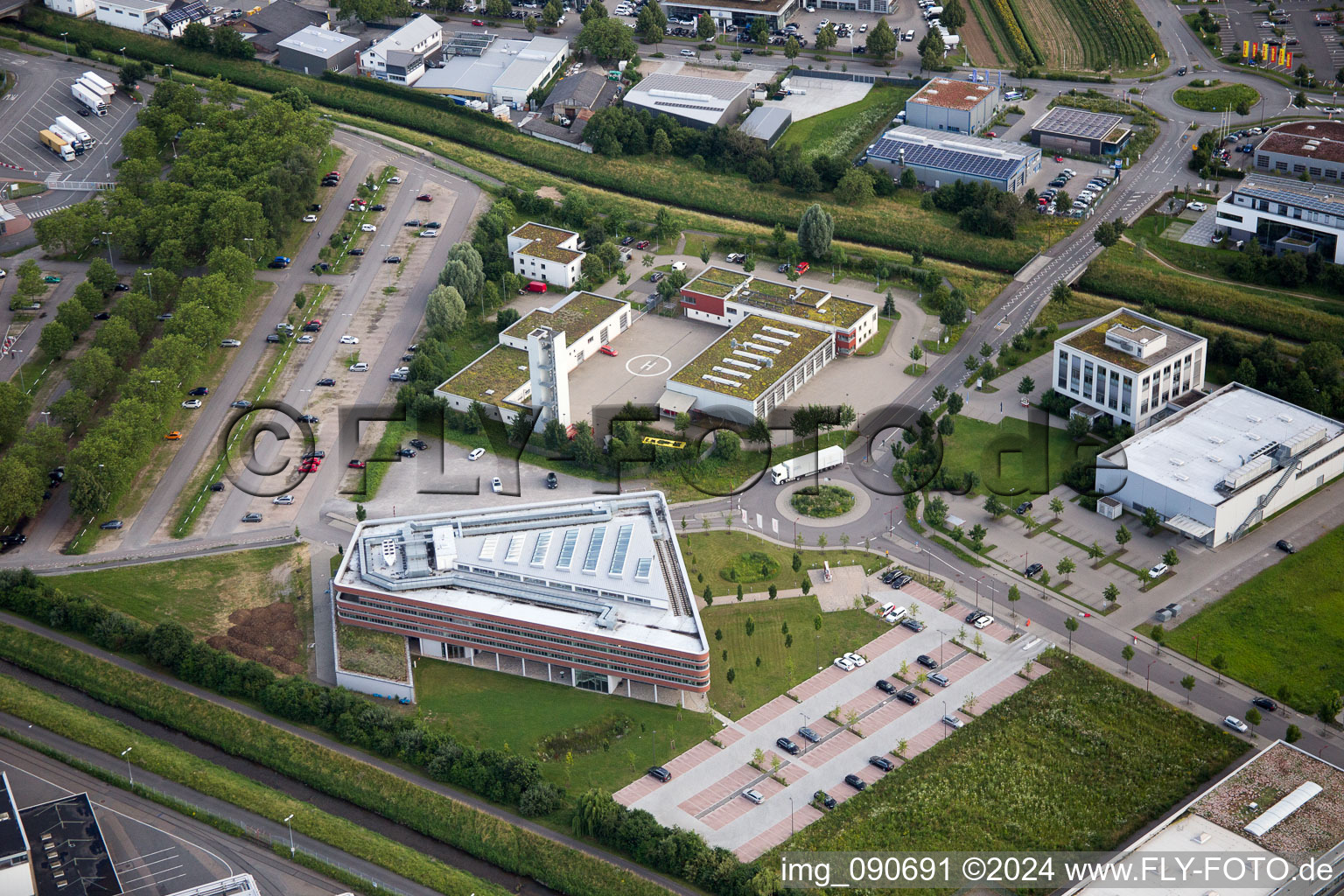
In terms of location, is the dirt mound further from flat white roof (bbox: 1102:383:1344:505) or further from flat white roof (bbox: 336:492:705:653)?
flat white roof (bbox: 1102:383:1344:505)

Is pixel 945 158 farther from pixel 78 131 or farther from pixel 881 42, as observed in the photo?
pixel 78 131

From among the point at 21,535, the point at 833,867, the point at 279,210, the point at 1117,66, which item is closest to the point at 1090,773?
the point at 833,867

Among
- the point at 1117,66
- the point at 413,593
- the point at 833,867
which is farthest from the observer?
the point at 1117,66

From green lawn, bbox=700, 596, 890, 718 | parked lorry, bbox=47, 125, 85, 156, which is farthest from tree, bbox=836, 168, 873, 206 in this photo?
parked lorry, bbox=47, 125, 85, 156

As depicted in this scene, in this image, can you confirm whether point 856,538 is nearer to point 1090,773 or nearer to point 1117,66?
point 1090,773

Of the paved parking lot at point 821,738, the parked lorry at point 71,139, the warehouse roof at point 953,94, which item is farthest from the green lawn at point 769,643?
the parked lorry at point 71,139

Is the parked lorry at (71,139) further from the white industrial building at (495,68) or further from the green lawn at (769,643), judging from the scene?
the green lawn at (769,643)

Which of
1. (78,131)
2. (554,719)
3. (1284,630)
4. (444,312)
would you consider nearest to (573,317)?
(444,312)
